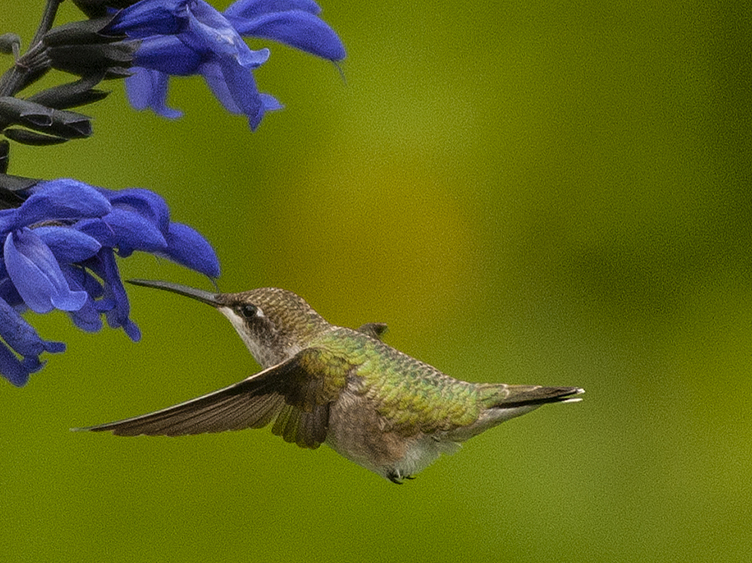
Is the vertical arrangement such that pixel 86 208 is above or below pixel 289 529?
above

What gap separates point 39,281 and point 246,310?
1.31ft

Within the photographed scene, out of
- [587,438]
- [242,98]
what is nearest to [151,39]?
[242,98]

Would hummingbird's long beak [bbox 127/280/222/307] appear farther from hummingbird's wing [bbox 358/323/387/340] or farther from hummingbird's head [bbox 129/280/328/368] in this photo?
hummingbird's wing [bbox 358/323/387/340]

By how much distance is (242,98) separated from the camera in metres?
1.05

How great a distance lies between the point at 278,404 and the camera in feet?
4.11

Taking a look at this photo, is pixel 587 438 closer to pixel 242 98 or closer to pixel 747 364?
pixel 747 364

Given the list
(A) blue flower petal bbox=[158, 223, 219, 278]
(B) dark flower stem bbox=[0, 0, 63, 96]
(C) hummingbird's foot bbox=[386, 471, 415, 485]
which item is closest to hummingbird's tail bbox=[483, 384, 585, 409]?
(C) hummingbird's foot bbox=[386, 471, 415, 485]

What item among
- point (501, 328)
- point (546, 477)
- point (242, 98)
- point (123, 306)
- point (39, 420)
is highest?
point (242, 98)

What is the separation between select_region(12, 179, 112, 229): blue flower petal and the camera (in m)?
1.00

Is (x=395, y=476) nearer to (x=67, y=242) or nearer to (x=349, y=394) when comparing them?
(x=349, y=394)

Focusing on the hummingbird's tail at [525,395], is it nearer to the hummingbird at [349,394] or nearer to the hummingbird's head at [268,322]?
the hummingbird at [349,394]

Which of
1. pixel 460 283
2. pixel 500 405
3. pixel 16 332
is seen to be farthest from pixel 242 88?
pixel 460 283

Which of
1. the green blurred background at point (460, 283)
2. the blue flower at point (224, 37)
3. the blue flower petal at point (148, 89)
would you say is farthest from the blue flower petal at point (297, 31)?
the green blurred background at point (460, 283)

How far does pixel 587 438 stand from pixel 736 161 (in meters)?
0.74
